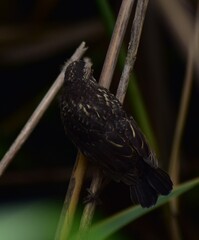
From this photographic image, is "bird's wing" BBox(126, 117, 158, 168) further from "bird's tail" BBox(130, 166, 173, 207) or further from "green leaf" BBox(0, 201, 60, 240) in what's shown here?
"green leaf" BBox(0, 201, 60, 240)

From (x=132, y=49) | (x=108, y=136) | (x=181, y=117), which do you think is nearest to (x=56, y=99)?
(x=181, y=117)

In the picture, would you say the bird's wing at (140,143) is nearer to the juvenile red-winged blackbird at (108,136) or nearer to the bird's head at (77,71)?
the juvenile red-winged blackbird at (108,136)

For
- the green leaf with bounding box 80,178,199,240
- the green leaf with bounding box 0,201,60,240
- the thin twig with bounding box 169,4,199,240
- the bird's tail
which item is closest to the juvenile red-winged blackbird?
→ the bird's tail

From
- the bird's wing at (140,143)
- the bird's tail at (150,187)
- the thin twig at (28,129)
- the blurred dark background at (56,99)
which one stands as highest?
the thin twig at (28,129)

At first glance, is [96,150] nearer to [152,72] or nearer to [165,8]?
[165,8]

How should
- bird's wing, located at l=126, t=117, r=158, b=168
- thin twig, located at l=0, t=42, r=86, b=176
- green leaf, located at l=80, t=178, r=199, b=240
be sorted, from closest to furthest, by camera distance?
green leaf, located at l=80, t=178, r=199, b=240, thin twig, located at l=0, t=42, r=86, b=176, bird's wing, located at l=126, t=117, r=158, b=168

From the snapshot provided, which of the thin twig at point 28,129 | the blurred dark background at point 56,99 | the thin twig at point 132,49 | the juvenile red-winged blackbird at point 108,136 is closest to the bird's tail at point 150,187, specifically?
the juvenile red-winged blackbird at point 108,136

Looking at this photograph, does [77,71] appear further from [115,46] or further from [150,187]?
[150,187]
